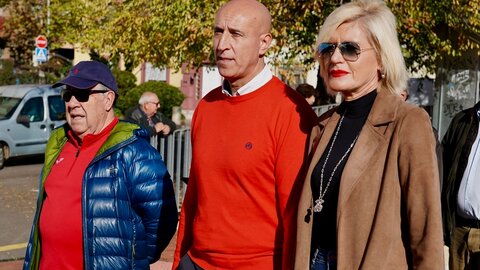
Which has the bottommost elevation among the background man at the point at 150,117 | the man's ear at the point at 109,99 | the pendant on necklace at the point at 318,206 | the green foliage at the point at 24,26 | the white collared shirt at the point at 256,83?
the pendant on necklace at the point at 318,206

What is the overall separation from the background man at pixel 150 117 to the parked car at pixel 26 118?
621 cm

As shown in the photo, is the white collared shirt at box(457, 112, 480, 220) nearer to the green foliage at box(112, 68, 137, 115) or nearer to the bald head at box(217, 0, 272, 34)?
the bald head at box(217, 0, 272, 34)

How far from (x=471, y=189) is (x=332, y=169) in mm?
2315

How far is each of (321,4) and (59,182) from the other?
7.58 meters

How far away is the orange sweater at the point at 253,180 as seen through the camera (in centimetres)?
317

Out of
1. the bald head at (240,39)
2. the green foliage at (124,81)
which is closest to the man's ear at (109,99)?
the bald head at (240,39)

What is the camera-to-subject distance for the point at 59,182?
3842 millimetres

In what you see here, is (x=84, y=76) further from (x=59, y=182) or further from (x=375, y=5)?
(x=375, y=5)

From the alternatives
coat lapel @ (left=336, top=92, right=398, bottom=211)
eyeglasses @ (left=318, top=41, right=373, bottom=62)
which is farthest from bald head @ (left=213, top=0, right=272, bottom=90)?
coat lapel @ (left=336, top=92, right=398, bottom=211)

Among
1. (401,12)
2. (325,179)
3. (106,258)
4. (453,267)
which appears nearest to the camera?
(325,179)

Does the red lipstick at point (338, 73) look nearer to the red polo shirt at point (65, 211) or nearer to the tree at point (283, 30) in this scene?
the red polo shirt at point (65, 211)

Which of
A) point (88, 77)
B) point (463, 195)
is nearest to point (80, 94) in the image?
point (88, 77)

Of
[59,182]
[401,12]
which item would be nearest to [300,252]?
[59,182]

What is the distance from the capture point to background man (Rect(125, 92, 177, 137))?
10758mm
